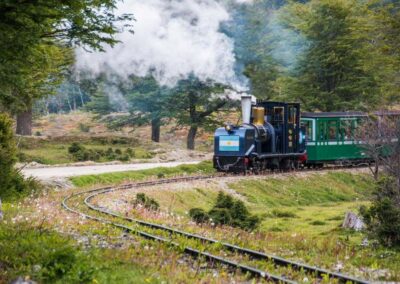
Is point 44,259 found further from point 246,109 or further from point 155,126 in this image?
point 155,126

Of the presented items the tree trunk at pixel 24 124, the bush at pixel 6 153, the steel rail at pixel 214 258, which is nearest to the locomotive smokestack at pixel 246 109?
the bush at pixel 6 153

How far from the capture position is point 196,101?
4500 cm

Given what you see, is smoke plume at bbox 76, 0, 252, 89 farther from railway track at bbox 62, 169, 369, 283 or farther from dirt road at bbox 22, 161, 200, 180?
railway track at bbox 62, 169, 369, 283

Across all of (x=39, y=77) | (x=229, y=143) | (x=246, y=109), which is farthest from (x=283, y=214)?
(x=39, y=77)

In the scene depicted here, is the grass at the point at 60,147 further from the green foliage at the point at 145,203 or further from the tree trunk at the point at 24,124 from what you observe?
the green foliage at the point at 145,203

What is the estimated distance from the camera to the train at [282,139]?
26.4 metres

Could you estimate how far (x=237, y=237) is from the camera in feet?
38.0

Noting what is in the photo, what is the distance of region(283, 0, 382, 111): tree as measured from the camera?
140 feet

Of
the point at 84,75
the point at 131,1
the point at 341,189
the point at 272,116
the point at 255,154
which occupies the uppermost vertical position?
the point at 131,1

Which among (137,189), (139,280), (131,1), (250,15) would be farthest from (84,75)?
(139,280)

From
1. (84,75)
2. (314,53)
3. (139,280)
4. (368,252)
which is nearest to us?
(139,280)

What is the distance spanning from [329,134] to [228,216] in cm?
1780

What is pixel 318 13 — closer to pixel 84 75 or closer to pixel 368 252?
pixel 84 75

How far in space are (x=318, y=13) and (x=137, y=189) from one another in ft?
92.3
